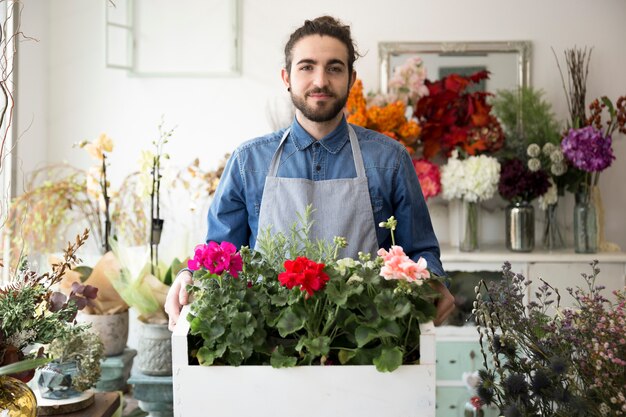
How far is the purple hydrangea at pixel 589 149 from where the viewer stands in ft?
11.7

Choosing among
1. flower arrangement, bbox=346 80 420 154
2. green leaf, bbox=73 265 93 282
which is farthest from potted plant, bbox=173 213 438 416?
flower arrangement, bbox=346 80 420 154

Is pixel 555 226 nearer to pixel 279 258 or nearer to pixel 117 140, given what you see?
pixel 117 140

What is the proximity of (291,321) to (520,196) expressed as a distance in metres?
2.59

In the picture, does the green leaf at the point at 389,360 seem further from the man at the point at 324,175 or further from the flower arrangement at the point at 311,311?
the man at the point at 324,175

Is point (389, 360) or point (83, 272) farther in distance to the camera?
point (83, 272)

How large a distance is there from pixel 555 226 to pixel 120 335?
219 centimetres

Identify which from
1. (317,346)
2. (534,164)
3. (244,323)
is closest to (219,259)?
(244,323)

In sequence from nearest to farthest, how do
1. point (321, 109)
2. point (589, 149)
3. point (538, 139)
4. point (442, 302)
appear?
1. point (442, 302)
2. point (321, 109)
3. point (589, 149)
4. point (538, 139)

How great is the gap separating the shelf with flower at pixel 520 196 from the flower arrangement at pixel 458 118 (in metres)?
0.16

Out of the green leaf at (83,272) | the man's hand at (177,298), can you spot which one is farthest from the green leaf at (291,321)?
the green leaf at (83,272)

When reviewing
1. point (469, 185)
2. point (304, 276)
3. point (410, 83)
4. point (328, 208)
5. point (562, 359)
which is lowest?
point (562, 359)

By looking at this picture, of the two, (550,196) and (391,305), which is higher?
(550,196)

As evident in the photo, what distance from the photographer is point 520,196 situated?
3.73 m

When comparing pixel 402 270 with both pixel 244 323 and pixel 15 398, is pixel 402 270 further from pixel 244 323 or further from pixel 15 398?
pixel 15 398
